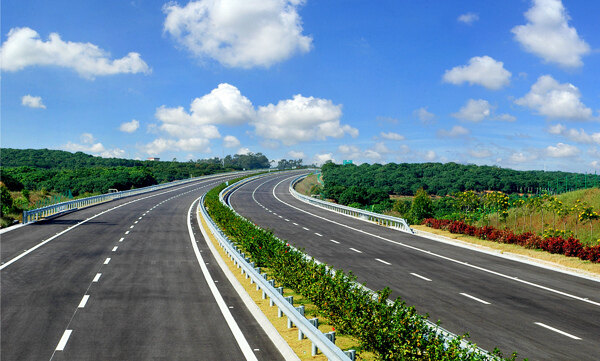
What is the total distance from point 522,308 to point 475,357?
8.72 m

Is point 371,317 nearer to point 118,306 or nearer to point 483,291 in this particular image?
point 118,306

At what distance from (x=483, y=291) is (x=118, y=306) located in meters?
12.0

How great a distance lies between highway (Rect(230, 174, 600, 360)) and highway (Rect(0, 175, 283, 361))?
563cm

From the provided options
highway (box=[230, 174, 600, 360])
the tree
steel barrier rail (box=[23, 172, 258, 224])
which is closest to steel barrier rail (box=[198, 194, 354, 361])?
highway (box=[230, 174, 600, 360])

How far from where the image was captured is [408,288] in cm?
1576

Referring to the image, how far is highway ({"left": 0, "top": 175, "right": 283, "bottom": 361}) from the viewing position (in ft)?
29.5

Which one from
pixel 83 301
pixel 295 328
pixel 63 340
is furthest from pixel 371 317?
pixel 83 301

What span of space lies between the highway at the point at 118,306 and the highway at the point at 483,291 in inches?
221

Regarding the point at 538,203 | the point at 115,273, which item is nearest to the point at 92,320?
the point at 115,273

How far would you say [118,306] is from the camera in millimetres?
12117

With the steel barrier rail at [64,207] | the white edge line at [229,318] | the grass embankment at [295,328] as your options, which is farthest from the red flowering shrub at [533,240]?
the steel barrier rail at [64,207]

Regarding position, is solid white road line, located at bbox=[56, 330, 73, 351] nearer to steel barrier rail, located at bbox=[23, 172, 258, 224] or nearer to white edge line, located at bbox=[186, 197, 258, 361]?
white edge line, located at bbox=[186, 197, 258, 361]

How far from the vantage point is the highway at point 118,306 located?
353 inches

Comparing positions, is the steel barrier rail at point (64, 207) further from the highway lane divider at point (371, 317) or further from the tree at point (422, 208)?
the tree at point (422, 208)
